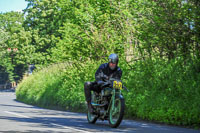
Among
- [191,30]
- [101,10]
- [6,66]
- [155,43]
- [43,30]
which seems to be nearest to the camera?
[191,30]

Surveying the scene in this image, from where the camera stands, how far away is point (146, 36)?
48.5 feet

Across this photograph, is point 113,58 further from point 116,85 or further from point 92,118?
point 92,118

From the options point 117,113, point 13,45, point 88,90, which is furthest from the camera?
point 13,45

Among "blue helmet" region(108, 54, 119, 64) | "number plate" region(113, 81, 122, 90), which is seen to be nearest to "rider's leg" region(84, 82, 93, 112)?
"blue helmet" region(108, 54, 119, 64)

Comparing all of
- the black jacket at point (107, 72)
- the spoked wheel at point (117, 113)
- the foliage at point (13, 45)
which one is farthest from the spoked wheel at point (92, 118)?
the foliage at point (13, 45)

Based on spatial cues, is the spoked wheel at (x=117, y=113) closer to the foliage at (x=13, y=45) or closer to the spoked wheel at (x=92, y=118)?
the spoked wheel at (x=92, y=118)

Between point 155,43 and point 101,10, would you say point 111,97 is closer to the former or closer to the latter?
point 155,43

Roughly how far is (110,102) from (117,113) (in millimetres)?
477

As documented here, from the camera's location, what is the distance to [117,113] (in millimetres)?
9969

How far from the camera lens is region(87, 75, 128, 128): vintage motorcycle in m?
9.91

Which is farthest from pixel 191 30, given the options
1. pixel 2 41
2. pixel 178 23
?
pixel 2 41

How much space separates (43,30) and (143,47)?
4502 centimetres

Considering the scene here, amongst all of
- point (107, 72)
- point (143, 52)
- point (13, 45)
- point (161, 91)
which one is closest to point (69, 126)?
point (107, 72)

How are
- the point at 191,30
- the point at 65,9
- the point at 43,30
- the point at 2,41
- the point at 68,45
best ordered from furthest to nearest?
1. the point at 2,41
2. the point at 43,30
3. the point at 65,9
4. the point at 68,45
5. the point at 191,30
